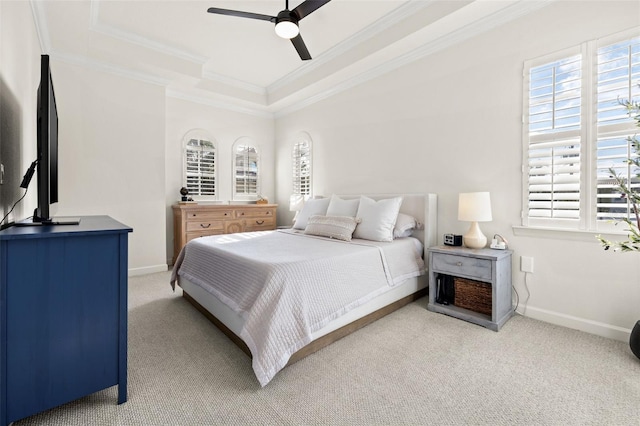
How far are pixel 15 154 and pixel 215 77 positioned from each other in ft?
10.7

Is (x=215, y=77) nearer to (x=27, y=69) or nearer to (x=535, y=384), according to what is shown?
(x=27, y=69)

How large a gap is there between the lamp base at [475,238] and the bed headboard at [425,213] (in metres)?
0.47

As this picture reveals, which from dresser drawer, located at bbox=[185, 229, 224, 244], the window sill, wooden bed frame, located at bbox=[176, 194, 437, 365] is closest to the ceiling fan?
wooden bed frame, located at bbox=[176, 194, 437, 365]

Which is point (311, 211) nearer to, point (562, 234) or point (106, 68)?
point (562, 234)

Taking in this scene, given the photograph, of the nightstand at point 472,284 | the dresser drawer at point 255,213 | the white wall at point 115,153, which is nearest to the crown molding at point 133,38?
the white wall at point 115,153

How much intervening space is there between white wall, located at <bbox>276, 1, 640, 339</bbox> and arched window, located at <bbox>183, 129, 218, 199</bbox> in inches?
90.9

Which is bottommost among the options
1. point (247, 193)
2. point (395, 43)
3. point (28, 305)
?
point (28, 305)

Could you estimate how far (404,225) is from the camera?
3.25m

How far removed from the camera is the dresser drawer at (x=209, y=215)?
4.44m

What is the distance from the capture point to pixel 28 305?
130cm

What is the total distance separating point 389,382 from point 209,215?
3.70 m

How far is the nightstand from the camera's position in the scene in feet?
8.04

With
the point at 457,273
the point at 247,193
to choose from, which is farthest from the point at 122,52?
the point at 457,273

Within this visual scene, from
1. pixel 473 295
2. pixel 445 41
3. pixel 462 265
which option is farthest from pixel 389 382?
pixel 445 41
